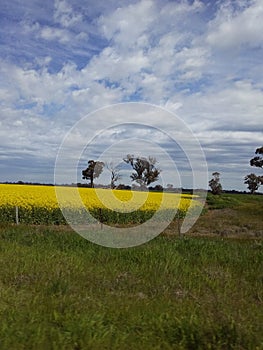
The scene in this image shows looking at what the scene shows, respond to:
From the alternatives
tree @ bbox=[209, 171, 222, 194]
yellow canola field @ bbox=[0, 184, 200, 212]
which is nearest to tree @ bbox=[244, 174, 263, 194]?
tree @ bbox=[209, 171, 222, 194]

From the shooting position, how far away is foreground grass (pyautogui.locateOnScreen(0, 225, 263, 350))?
5266 millimetres

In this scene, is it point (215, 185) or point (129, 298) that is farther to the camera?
point (215, 185)

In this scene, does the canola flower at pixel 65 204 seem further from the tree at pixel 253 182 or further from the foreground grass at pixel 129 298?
the tree at pixel 253 182

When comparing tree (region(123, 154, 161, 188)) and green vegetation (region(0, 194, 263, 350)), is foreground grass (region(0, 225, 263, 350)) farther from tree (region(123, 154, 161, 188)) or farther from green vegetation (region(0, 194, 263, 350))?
tree (region(123, 154, 161, 188))

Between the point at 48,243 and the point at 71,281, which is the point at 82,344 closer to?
the point at 71,281

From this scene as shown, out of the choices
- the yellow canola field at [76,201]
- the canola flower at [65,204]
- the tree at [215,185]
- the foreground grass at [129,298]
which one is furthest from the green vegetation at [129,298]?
the tree at [215,185]

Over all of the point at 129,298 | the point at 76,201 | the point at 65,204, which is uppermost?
the point at 76,201

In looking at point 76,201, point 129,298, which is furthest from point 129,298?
point 76,201

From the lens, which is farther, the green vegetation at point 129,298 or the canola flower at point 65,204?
the canola flower at point 65,204

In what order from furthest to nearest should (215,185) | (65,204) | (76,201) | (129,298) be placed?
(215,185), (76,201), (65,204), (129,298)

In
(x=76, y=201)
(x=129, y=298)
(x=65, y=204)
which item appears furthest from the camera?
(x=76, y=201)

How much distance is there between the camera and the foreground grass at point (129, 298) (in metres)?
A: 5.27

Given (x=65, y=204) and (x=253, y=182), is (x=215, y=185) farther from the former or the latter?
(x=65, y=204)

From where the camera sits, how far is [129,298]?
23.4 feet
